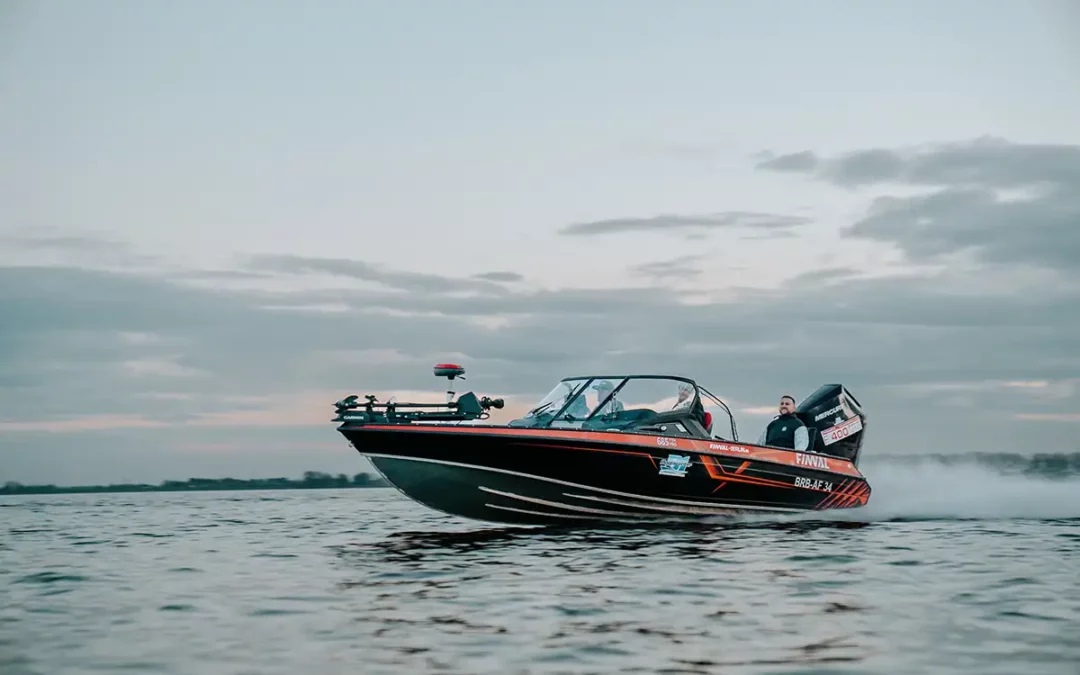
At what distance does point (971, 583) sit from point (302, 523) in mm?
14128

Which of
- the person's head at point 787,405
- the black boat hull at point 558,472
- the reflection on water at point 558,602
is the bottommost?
the reflection on water at point 558,602

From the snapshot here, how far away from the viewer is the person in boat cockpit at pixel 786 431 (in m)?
18.5

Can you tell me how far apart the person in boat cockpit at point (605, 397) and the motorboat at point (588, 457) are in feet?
0.05

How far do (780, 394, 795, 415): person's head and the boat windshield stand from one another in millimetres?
2128

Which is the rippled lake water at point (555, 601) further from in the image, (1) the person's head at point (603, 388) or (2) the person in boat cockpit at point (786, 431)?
(1) the person's head at point (603, 388)

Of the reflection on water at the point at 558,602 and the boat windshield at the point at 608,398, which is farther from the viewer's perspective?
the boat windshield at the point at 608,398

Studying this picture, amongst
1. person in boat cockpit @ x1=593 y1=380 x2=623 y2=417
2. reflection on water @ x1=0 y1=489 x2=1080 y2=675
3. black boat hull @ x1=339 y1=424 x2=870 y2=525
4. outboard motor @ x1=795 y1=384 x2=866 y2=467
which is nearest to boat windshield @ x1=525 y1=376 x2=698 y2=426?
person in boat cockpit @ x1=593 y1=380 x2=623 y2=417

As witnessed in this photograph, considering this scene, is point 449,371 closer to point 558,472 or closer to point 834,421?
point 558,472

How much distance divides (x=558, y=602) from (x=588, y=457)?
21.6ft

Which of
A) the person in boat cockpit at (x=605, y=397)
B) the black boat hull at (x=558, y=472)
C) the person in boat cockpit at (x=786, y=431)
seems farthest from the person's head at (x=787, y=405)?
the person in boat cockpit at (x=605, y=397)

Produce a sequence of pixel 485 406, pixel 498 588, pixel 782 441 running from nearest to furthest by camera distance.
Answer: pixel 498 588, pixel 485 406, pixel 782 441

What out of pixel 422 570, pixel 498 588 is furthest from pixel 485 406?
pixel 498 588

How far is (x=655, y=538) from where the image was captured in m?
14.9

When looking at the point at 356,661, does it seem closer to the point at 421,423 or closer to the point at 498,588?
the point at 498,588
